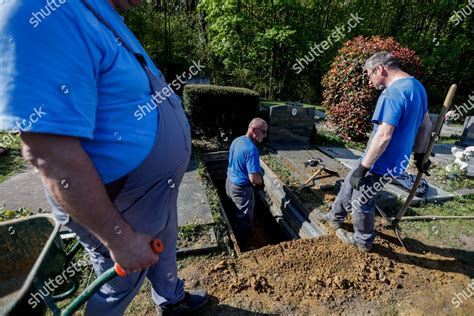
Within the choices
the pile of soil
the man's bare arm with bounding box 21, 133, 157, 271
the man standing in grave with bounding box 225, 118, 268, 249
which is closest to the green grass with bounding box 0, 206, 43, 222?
the pile of soil

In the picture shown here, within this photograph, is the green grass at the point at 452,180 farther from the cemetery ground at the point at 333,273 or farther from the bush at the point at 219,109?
the bush at the point at 219,109

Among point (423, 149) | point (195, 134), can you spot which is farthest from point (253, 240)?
point (195, 134)

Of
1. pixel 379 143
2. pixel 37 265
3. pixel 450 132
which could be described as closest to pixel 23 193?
pixel 37 265

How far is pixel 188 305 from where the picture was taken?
2.40 metres

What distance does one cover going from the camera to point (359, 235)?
3.38 metres

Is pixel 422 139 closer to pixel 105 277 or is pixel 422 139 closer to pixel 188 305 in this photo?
pixel 188 305

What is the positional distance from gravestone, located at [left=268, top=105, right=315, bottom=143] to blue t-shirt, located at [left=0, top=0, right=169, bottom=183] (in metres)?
6.29

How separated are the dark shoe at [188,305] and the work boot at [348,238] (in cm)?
198

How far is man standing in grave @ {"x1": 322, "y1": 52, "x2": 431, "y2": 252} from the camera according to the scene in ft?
9.04

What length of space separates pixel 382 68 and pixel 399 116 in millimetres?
656

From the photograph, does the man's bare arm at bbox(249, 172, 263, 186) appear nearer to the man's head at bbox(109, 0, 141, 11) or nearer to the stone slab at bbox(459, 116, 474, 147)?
the man's head at bbox(109, 0, 141, 11)

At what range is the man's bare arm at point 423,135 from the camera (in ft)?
10.7

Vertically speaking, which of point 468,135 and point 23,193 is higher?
point 23,193

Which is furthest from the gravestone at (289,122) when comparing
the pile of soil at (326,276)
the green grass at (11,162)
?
the green grass at (11,162)
